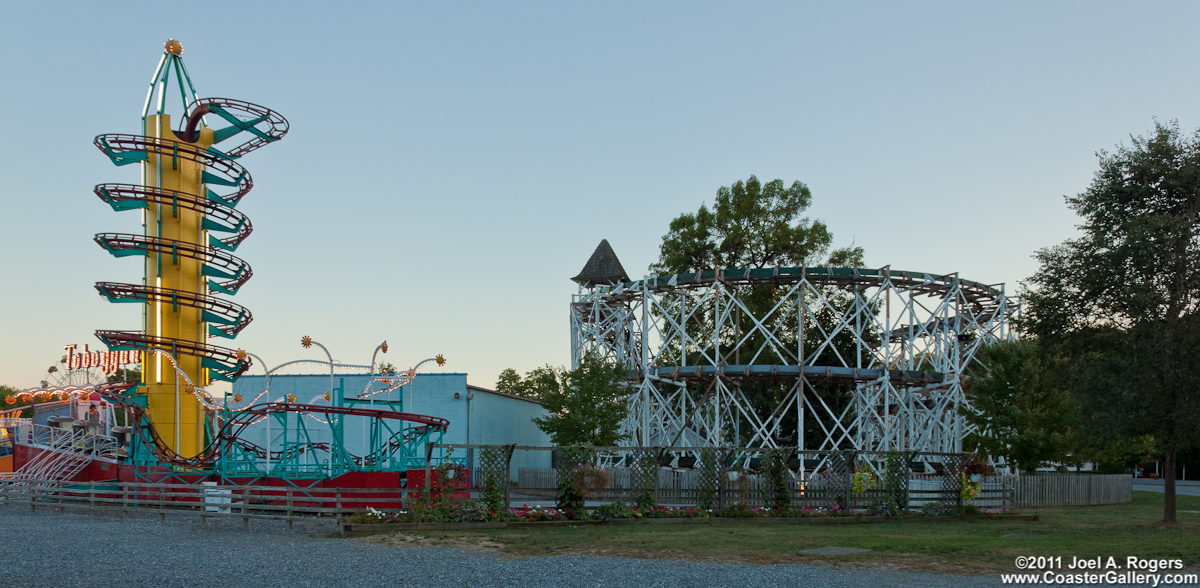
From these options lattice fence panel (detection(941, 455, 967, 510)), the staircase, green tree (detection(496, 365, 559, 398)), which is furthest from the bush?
green tree (detection(496, 365, 559, 398))

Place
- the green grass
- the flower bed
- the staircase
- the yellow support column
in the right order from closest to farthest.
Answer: the green grass < the flower bed < the staircase < the yellow support column

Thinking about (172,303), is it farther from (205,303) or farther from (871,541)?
(871,541)

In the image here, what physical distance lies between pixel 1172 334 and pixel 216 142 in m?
30.8

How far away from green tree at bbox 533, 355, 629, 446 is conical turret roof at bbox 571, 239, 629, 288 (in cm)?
947

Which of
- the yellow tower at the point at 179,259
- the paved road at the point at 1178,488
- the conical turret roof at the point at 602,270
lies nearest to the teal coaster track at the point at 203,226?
the yellow tower at the point at 179,259

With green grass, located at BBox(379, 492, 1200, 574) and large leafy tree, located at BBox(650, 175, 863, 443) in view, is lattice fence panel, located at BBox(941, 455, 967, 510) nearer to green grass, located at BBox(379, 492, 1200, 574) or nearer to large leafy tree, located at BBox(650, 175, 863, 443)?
green grass, located at BBox(379, 492, 1200, 574)

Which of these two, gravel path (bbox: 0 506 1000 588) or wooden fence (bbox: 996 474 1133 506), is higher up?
gravel path (bbox: 0 506 1000 588)

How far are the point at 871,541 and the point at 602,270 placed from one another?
114 feet

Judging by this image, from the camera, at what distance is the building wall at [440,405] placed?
42312 mm

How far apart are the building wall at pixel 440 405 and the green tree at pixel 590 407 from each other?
9.84ft

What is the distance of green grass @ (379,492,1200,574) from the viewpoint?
16094 millimetres

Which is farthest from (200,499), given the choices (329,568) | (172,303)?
(329,568)

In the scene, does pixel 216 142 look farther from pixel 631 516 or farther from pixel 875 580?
pixel 875 580

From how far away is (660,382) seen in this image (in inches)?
1662
